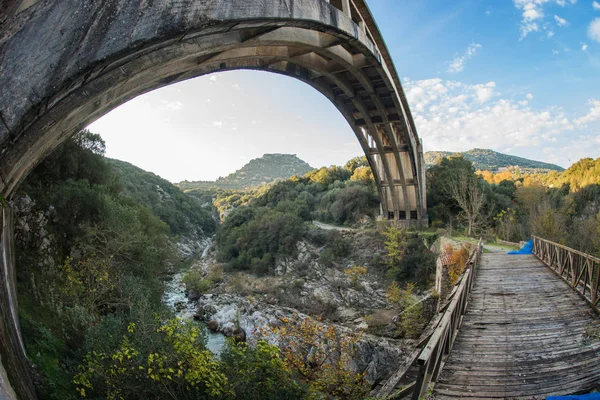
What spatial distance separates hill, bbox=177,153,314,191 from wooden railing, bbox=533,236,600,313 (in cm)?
12261

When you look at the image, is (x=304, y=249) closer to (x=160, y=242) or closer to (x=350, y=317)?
(x=350, y=317)

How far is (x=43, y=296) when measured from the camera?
967 cm

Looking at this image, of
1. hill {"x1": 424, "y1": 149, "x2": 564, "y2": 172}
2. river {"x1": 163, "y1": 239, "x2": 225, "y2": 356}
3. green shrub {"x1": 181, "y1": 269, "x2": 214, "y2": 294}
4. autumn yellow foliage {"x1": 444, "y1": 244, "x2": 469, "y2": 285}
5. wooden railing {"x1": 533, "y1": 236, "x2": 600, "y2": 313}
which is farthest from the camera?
hill {"x1": 424, "y1": 149, "x2": 564, "y2": 172}

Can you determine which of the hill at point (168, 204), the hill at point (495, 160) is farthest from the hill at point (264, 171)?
the hill at point (168, 204)

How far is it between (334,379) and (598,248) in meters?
16.0

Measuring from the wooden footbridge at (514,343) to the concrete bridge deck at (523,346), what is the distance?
0.01 meters

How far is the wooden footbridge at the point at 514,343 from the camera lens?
421cm

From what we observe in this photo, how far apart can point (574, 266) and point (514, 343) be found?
4407 mm

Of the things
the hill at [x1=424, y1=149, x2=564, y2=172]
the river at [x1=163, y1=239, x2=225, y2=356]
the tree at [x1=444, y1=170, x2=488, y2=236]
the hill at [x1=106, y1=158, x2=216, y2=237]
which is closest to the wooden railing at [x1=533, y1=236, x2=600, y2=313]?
the tree at [x1=444, y1=170, x2=488, y2=236]

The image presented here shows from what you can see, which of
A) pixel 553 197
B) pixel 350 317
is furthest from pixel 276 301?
pixel 553 197

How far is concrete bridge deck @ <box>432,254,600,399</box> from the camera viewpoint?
4.29 metres

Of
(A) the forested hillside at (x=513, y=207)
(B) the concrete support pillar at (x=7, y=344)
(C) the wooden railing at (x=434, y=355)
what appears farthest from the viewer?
(A) the forested hillside at (x=513, y=207)

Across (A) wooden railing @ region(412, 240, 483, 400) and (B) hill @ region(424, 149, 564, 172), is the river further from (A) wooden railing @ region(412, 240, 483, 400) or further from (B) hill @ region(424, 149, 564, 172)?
(B) hill @ region(424, 149, 564, 172)

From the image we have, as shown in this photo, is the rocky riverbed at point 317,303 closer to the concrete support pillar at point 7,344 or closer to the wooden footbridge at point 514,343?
the wooden footbridge at point 514,343
